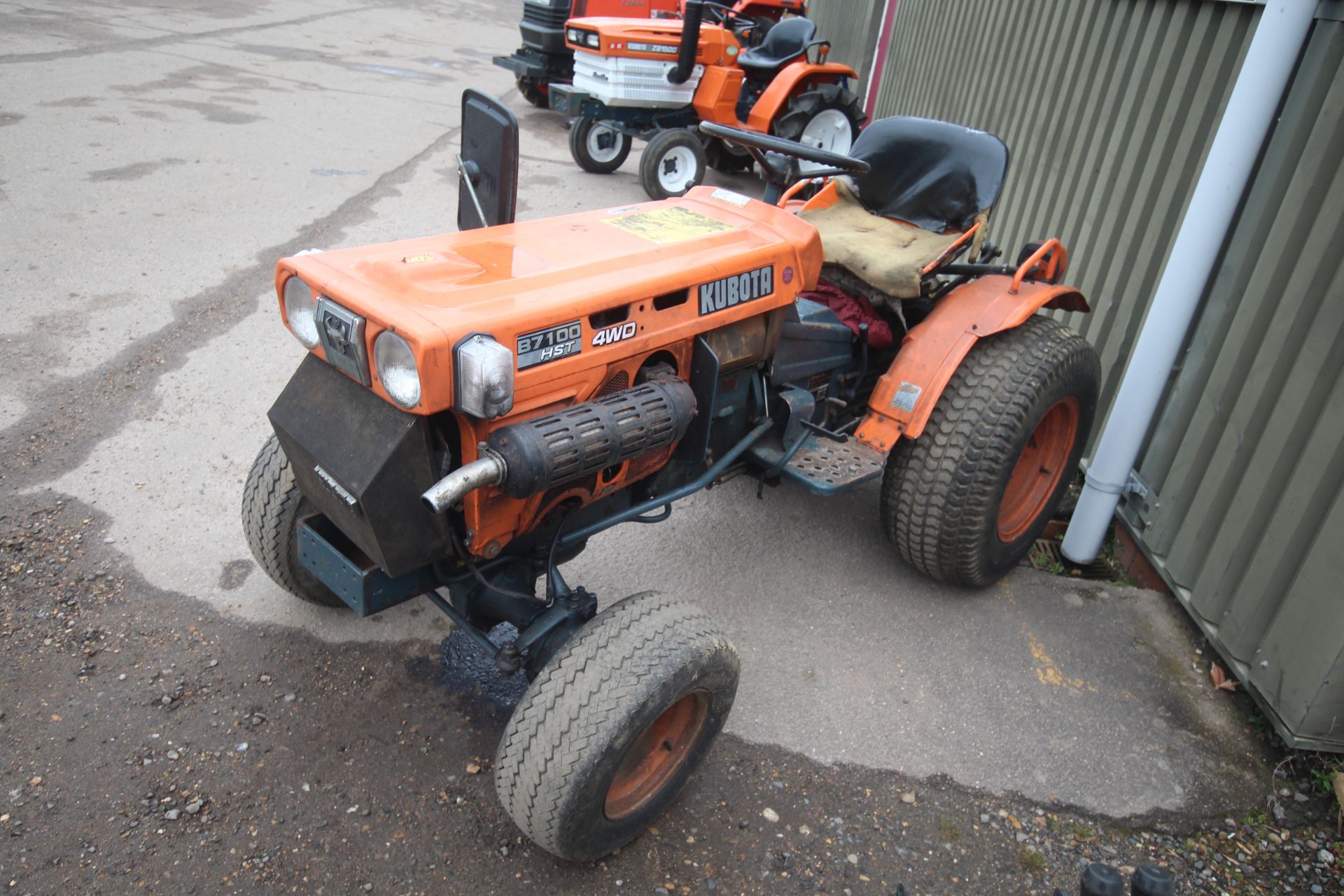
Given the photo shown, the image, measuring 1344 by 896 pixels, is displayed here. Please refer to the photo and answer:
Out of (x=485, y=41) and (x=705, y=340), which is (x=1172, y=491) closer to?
(x=705, y=340)

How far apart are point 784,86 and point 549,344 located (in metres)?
6.31

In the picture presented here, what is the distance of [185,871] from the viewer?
85.7 inches

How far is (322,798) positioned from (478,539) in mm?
865

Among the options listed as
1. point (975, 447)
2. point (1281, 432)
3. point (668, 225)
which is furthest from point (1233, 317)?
point (668, 225)

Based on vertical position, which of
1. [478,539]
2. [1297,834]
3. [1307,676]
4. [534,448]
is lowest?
[1297,834]

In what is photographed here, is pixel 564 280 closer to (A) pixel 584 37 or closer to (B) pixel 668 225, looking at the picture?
(B) pixel 668 225

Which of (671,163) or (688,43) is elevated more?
(688,43)

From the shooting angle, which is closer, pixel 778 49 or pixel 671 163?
pixel 671 163

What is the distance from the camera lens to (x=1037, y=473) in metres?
3.57

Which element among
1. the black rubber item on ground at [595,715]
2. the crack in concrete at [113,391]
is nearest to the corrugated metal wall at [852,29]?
the crack in concrete at [113,391]

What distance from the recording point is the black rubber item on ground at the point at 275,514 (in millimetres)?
2674

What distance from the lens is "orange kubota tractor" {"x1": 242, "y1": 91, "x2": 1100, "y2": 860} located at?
201cm

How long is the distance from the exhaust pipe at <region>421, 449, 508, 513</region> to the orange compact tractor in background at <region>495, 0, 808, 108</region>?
8.38m

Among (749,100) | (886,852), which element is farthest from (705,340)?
(749,100)
